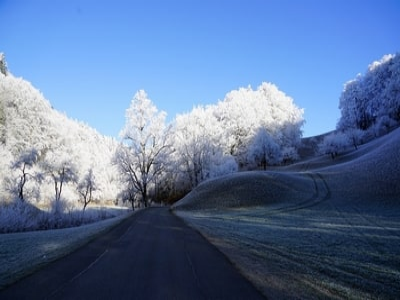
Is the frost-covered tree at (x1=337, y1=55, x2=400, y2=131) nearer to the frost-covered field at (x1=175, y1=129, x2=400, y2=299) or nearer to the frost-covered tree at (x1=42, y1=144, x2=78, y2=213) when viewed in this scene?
the frost-covered field at (x1=175, y1=129, x2=400, y2=299)

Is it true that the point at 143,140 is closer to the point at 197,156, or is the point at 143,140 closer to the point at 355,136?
the point at 197,156

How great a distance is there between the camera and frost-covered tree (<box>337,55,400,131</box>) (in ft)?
234

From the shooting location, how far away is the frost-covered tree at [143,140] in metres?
36.0

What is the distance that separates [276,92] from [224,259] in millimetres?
87005

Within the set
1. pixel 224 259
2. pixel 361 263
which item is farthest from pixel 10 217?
pixel 361 263

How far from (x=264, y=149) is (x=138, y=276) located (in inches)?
2528

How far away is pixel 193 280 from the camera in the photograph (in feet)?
19.3

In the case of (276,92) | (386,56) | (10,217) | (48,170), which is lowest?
(10,217)

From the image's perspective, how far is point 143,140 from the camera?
121ft

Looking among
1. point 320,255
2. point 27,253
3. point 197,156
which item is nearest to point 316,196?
point 320,255

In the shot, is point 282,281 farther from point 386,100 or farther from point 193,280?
point 386,100

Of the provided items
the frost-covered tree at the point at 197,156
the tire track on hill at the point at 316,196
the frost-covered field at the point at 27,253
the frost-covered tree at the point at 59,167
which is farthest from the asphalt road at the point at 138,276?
the frost-covered tree at the point at 197,156

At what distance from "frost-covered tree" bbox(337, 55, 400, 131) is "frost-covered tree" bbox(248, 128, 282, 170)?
26.7m

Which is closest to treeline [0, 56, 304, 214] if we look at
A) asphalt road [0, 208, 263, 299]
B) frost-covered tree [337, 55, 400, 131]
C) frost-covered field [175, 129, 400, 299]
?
frost-covered tree [337, 55, 400, 131]
